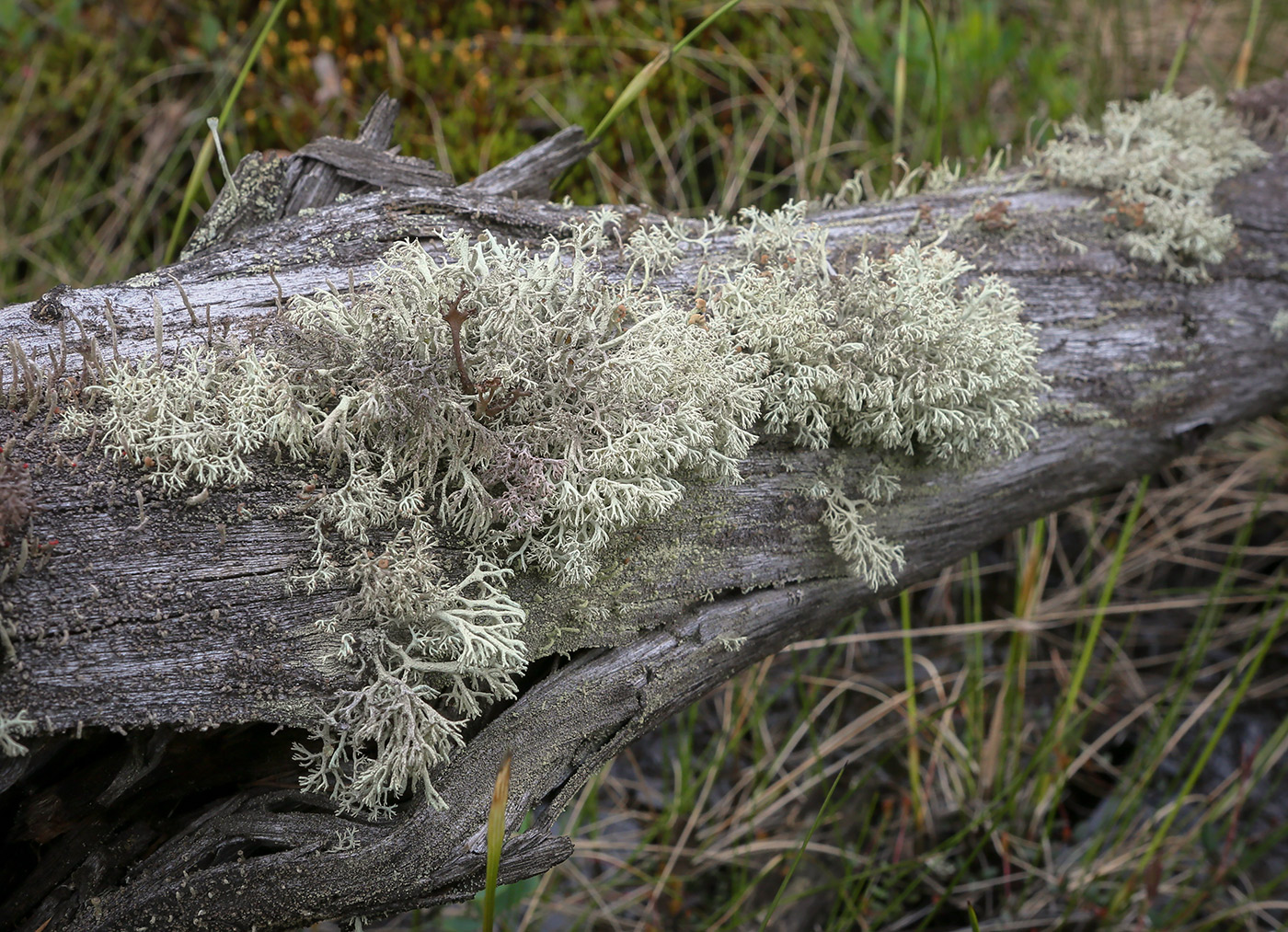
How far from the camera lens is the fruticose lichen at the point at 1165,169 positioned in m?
2.53

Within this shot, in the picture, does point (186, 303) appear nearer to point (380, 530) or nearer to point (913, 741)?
point (380, 530)

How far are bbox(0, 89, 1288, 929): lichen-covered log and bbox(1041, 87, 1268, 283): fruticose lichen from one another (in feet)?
2.83

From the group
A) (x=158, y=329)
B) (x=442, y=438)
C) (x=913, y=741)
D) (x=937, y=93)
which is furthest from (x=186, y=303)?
(x=913, y=741)

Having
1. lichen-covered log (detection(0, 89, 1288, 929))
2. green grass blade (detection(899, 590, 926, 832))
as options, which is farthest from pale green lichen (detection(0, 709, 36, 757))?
green grass blade (detection(899, 590, 926, 832))

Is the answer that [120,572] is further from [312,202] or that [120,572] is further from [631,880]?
[631,880]

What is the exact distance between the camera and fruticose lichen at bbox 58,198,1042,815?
154 cm

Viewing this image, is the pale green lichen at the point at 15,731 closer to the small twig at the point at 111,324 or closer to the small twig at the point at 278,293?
the small twig at the point at 111,324

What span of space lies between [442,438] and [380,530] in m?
0.21

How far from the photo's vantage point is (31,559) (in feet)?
4.69

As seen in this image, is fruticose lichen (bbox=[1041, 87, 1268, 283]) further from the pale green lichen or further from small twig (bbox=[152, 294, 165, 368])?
the pale green lichen

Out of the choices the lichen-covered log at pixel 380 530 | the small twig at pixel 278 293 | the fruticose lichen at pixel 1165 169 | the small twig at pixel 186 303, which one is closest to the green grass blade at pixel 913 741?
the lichen-covered log at pixel 380 530

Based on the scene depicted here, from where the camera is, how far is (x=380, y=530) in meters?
1.62

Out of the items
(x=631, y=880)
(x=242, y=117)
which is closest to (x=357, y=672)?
(x=631, y=880)

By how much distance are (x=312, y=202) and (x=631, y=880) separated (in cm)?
249
